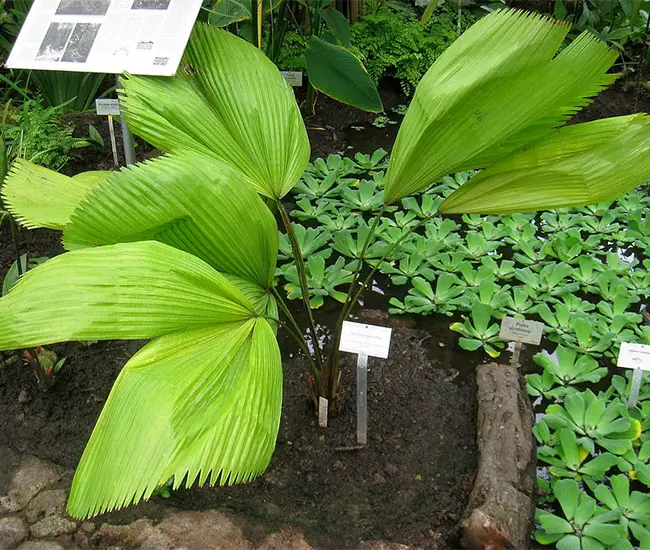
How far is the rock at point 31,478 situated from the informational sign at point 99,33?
0.95 meters

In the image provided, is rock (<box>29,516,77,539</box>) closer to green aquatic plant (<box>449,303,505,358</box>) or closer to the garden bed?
the garden bed

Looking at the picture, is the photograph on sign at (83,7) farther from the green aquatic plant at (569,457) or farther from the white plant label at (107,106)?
the green aquatic plant at (569,457)

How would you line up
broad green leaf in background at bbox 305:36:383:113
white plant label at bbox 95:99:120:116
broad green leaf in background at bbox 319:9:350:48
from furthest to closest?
broad green leaf in background at bbox 319:9:350:48 < broad green leaf in background at bbox 305:36:383:113 < white plant label at bbox 95:99:120:116

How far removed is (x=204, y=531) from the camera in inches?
51.1

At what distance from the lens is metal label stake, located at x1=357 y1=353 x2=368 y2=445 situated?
1416mm

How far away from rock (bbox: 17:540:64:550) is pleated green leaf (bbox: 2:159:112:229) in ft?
2.09

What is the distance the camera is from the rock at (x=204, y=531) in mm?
1271

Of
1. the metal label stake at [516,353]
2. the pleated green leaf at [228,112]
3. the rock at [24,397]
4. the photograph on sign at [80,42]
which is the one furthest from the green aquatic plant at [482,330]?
the photograph on sign at [80,42]

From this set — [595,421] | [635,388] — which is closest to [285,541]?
[595,421]

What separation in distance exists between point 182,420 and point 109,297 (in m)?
0.22

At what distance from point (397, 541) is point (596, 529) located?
1.37 ft

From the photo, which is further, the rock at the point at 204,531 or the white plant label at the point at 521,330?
the white plant label at the point at 521,330

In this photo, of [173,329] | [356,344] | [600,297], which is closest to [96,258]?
[173,329]

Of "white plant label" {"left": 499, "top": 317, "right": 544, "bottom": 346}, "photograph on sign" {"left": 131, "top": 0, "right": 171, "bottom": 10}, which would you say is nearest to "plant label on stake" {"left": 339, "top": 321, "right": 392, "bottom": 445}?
"white plant label" {"left": 499, "top": 317, "right": 544, "bottom": 346}
